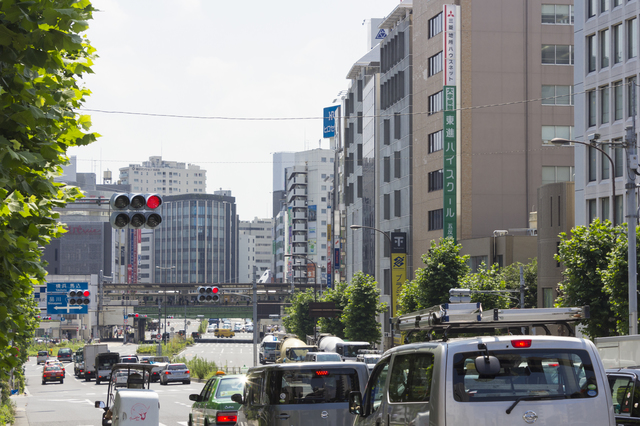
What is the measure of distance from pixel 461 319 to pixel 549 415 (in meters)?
1.95

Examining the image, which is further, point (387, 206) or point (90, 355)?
point (387, 206)

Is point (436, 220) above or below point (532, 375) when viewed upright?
above

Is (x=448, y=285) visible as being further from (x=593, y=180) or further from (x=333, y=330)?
(x=333, y=330)

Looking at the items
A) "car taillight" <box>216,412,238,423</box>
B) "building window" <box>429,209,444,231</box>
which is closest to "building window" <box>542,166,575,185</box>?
"building window" <box>429,209,444,231</box>

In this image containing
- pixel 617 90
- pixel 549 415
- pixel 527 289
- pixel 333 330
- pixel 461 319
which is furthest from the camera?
pixel 333 330

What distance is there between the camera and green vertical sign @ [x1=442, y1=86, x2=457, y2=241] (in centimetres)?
6353

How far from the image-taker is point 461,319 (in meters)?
9.87

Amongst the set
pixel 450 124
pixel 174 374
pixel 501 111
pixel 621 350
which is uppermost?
pixel 501 111

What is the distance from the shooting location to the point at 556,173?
6444 centimetres

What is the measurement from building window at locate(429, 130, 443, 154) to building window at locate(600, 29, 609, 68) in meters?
22.5

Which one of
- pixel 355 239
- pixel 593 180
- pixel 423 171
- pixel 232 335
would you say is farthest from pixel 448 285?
pixel 232 335

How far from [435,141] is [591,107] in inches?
895

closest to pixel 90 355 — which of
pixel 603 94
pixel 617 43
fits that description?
pixel 603 94

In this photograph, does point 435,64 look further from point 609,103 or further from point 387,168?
point 609,103
